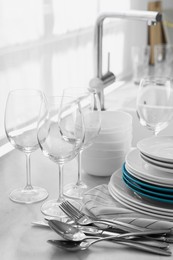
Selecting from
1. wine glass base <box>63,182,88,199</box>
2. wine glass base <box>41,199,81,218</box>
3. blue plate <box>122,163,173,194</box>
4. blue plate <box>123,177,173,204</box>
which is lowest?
wine glass base <box>63,182,88,199</box>

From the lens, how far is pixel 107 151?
1168 mm

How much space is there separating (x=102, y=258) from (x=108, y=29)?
1561 millimetres

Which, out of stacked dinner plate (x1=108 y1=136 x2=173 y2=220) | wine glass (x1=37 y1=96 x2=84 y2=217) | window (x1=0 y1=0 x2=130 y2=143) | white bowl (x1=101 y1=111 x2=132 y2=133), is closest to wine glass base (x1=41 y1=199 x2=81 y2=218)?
wine glass (x1=37 y1=96 x2=84 y2=217)

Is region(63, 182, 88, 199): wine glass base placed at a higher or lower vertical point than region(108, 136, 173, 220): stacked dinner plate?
lower

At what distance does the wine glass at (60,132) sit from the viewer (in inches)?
38.6

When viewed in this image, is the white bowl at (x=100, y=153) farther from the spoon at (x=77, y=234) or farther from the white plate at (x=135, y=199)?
the spoon at (x=77, y=234)

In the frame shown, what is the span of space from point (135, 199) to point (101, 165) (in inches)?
7.8

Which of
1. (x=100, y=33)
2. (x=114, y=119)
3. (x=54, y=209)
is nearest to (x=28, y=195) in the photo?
(x=54, y=209)

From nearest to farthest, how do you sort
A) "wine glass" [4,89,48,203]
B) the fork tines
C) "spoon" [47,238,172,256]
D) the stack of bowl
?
"spoon" [47,238,172,256] < the fork tines < "wine glass" [4,89,48,203] < the stack of bowl

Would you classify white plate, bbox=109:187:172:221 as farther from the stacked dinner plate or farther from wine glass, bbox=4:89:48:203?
wine glass, bbox=4:89:48:203

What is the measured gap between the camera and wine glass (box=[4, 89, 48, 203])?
3.47 feet

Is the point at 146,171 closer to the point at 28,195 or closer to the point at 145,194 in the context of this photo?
the point at 145,194

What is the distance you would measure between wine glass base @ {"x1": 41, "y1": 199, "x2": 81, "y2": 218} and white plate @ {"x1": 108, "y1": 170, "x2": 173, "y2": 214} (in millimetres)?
87

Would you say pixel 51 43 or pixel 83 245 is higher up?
pixel 51 43
